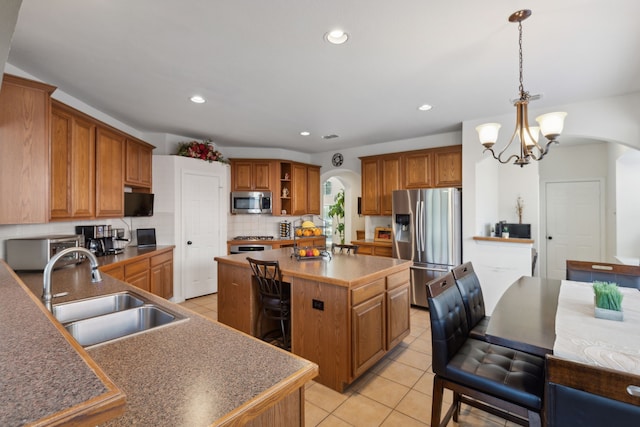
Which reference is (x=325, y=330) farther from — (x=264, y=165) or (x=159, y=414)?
(x=264, y=165)

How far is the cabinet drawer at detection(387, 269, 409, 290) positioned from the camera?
8.77ft

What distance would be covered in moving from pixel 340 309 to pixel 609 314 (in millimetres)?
1507

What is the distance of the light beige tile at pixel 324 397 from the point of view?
2133 millimetres

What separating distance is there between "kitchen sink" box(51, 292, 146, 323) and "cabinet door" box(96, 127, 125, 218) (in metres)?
1.89

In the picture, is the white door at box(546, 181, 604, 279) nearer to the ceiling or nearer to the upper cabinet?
the upper cabinet

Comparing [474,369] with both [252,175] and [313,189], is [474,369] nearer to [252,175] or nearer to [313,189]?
[252,175]

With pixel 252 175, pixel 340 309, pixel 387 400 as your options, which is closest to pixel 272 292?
pixel 340 309

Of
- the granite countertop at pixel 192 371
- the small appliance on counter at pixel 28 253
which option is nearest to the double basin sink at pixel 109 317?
the granite countertop at pixel 192 371

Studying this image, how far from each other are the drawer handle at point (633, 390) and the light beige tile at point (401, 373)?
5.88 feet

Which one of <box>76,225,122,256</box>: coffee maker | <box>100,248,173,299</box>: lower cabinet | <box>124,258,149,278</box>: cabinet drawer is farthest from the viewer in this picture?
<box>76,225,122,256</box>: coffee maker

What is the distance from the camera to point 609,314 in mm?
1506

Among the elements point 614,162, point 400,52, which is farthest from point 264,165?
point 614,162

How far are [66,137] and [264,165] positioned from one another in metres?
3.06

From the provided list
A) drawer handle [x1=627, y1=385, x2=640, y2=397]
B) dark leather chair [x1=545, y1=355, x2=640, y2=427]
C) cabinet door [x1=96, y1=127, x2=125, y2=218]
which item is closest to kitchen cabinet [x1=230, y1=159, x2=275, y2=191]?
cabinet door [x1=96, y1=127, x2=125, y2=218]
